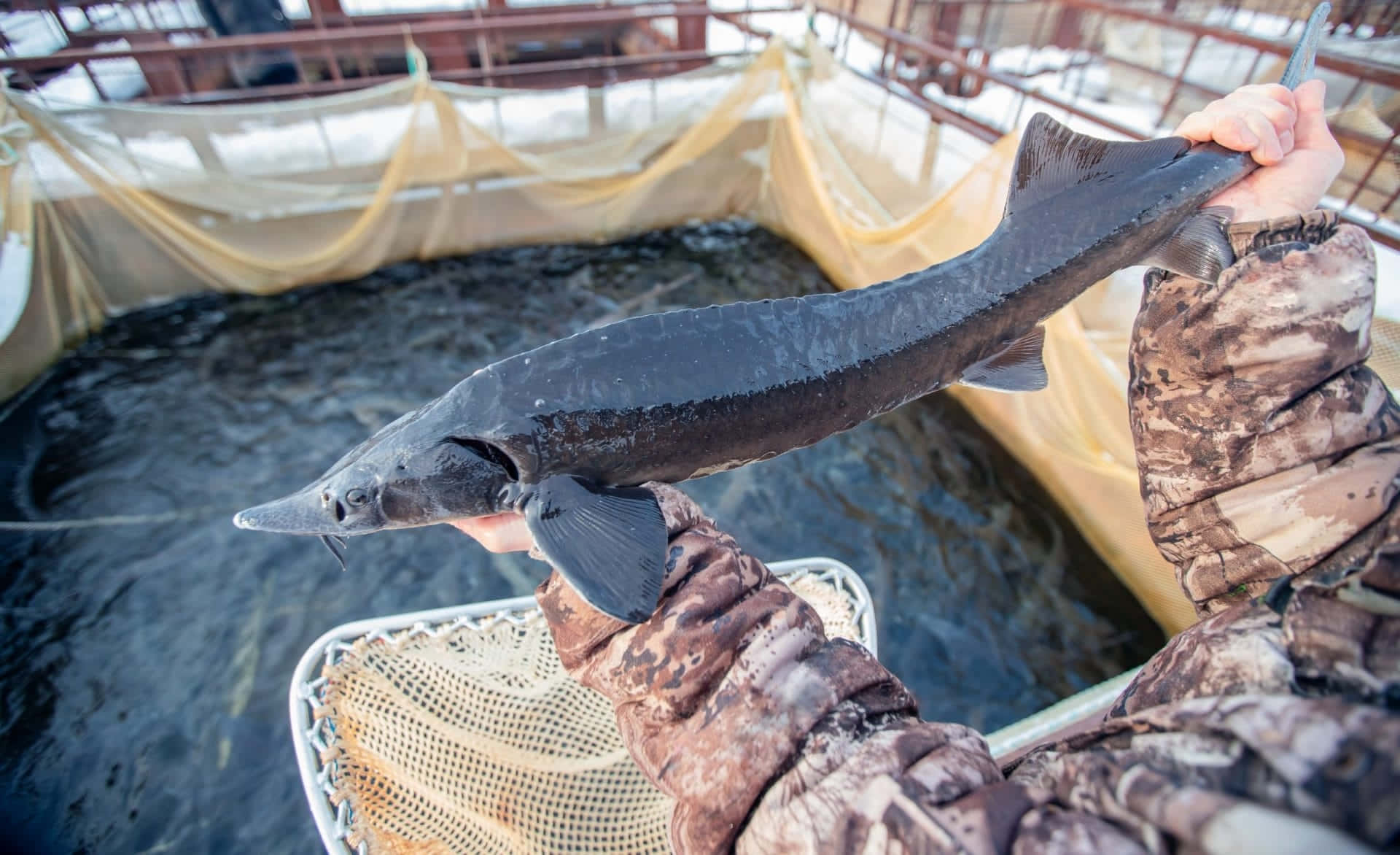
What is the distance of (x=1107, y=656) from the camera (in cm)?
341

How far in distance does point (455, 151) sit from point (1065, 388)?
5179 millimetres

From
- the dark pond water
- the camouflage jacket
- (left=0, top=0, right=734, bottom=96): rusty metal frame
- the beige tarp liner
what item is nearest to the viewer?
the camouflage jacket

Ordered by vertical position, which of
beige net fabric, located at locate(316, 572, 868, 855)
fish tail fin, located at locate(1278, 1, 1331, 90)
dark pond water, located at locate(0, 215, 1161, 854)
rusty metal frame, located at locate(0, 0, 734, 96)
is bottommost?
dark pond water, located at locate(0, 215, 1161, 854)

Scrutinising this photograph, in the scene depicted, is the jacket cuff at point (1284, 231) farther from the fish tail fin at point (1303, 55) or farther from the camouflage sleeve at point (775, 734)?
the camouflage sleeve at point (775, 734)

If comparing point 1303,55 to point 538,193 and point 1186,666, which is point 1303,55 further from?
point 538,193

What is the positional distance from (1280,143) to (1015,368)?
0.92m

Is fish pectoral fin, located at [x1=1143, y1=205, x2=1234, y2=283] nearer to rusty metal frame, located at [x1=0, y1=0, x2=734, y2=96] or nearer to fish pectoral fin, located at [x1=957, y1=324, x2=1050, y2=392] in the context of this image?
fish pectoral fin, located at [x1=957, y1=324, x2=1050, y2=392]

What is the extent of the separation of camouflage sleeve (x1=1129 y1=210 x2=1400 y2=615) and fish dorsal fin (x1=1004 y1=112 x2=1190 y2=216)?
363 millimetres

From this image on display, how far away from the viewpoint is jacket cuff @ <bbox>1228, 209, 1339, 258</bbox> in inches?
59.9

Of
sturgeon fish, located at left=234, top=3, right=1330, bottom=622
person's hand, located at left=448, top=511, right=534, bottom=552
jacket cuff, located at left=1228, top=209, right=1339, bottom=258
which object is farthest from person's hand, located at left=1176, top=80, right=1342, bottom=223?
person's hand, located at left=448, top=511, right=534, bottom=552

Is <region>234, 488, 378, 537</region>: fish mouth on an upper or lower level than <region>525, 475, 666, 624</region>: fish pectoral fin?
lower

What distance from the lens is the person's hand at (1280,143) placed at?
1756 millimetres

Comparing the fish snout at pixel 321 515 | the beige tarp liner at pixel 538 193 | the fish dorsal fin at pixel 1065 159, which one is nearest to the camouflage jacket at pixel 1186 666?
the fish dorsal fin at pixel 1065 159

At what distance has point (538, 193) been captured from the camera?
6230 mm
